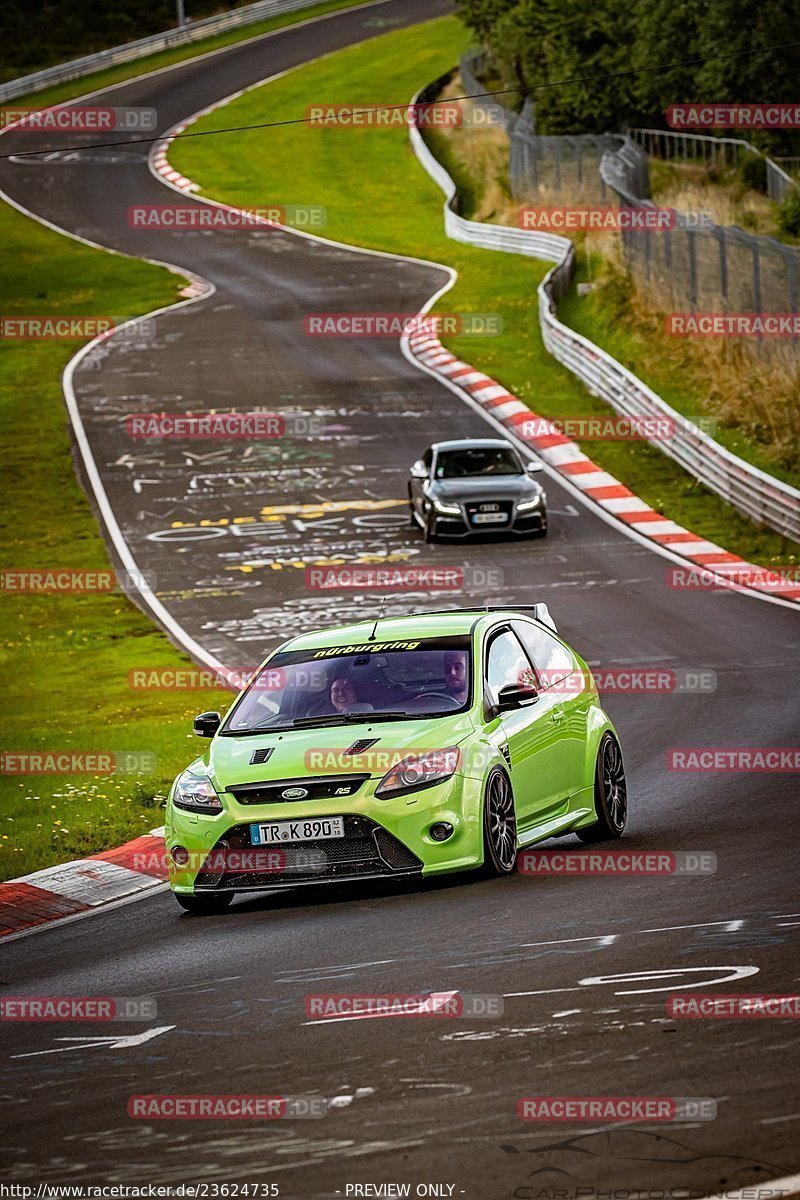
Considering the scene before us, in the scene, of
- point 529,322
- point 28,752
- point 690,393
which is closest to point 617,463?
point 690,393

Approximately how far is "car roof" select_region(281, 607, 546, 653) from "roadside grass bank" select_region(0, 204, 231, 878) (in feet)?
8.02

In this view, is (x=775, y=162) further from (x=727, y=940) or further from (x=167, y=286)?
(x=727, y=940)

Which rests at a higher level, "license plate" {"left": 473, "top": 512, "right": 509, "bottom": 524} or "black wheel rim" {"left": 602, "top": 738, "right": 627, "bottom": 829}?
"black wheel rim" {"left": 602, "top": 738, "right": 627, "bottom": 829}

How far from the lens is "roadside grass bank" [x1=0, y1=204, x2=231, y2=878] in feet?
49.7

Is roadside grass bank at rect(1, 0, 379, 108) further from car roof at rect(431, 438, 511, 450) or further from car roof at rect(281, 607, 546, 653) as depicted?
car roof at rect(281, 607, 546, 653)

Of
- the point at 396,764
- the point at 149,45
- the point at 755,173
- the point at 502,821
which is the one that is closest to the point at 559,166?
the point at 755,173

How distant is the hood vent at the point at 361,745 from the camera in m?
11.3

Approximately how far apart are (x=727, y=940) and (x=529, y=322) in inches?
1505

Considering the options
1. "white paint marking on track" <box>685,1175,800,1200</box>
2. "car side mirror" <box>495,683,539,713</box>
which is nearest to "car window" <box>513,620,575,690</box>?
"car side mirror" <box>495,683,539,713</box>

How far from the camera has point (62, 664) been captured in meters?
23.9

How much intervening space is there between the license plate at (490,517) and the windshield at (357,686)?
55.2ft

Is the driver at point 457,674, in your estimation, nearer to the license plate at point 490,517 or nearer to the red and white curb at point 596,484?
the red and white curb at point 596,484

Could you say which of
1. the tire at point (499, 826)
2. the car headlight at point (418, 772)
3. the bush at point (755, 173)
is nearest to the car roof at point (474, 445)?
the tire at point (499, 826)

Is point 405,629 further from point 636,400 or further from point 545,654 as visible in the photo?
point 636,400
